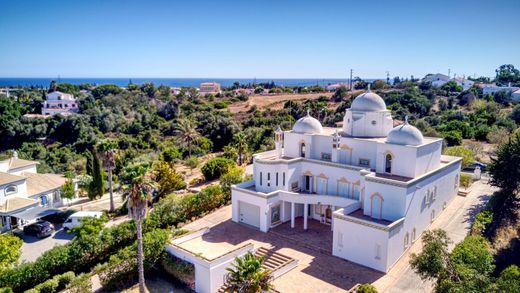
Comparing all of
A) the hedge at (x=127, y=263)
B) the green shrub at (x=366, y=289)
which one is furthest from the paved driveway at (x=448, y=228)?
the hedge at (x=127, y=263)

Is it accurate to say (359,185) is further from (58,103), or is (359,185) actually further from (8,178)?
(58,103)

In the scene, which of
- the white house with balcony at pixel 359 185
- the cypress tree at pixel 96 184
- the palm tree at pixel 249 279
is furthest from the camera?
the cypress tree at pixel 96 184

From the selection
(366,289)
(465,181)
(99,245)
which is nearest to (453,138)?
(465,181)

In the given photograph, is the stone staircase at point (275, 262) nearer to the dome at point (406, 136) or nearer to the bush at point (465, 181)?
the dome at point (406, 136)

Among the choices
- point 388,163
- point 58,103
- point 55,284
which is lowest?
point 55,284

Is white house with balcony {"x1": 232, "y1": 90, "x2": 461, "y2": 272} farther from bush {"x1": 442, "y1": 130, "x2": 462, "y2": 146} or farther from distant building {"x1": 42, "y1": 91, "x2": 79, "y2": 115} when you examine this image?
distant building {"x1": 42, "y1": 91, "x2": 79, "y2": 115}

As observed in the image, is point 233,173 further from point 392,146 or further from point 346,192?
point 392,146
